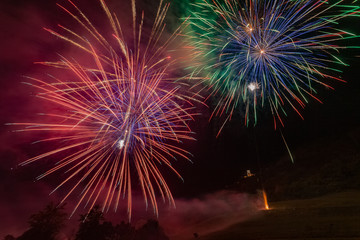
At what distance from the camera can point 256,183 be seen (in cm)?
2656

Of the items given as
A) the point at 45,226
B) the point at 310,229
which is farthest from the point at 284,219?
the point at 45,226

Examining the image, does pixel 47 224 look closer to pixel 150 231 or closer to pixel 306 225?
pixel 150 231

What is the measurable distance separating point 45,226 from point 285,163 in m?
27.6

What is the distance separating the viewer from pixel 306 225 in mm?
10859

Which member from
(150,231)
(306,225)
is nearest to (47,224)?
(150,231)

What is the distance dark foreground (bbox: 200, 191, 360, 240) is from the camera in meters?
9.89

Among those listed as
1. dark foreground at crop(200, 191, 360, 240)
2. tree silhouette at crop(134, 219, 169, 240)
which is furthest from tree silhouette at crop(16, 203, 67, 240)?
dark foreground at crop(200, 191, 360, 240)

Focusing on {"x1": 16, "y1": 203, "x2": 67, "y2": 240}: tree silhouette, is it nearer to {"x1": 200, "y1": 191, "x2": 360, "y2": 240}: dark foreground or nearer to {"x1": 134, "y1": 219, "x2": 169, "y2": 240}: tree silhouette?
{"x1": 134, "y1": 219, "x2": 169, "y2": 240}: tree silhouette

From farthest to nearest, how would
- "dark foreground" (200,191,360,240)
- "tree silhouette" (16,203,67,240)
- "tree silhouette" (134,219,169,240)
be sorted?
1. "tree silhouette" (16,203,67,240)
2. "tree silhouette" (134,219,169,240)
3. "dark foreground" (200,191,360,240)

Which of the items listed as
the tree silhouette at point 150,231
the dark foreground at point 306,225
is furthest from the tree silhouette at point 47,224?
the dark foreground at point 306,225

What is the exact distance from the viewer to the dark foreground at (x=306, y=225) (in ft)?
32.4

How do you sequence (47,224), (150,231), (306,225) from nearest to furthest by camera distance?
(306,225) < (150,231) < (47,224)

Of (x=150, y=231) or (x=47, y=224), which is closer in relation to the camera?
(x=150, y=231)

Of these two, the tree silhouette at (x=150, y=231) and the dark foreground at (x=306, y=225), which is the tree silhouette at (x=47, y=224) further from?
the dark foreground at (x=306, y=225)
